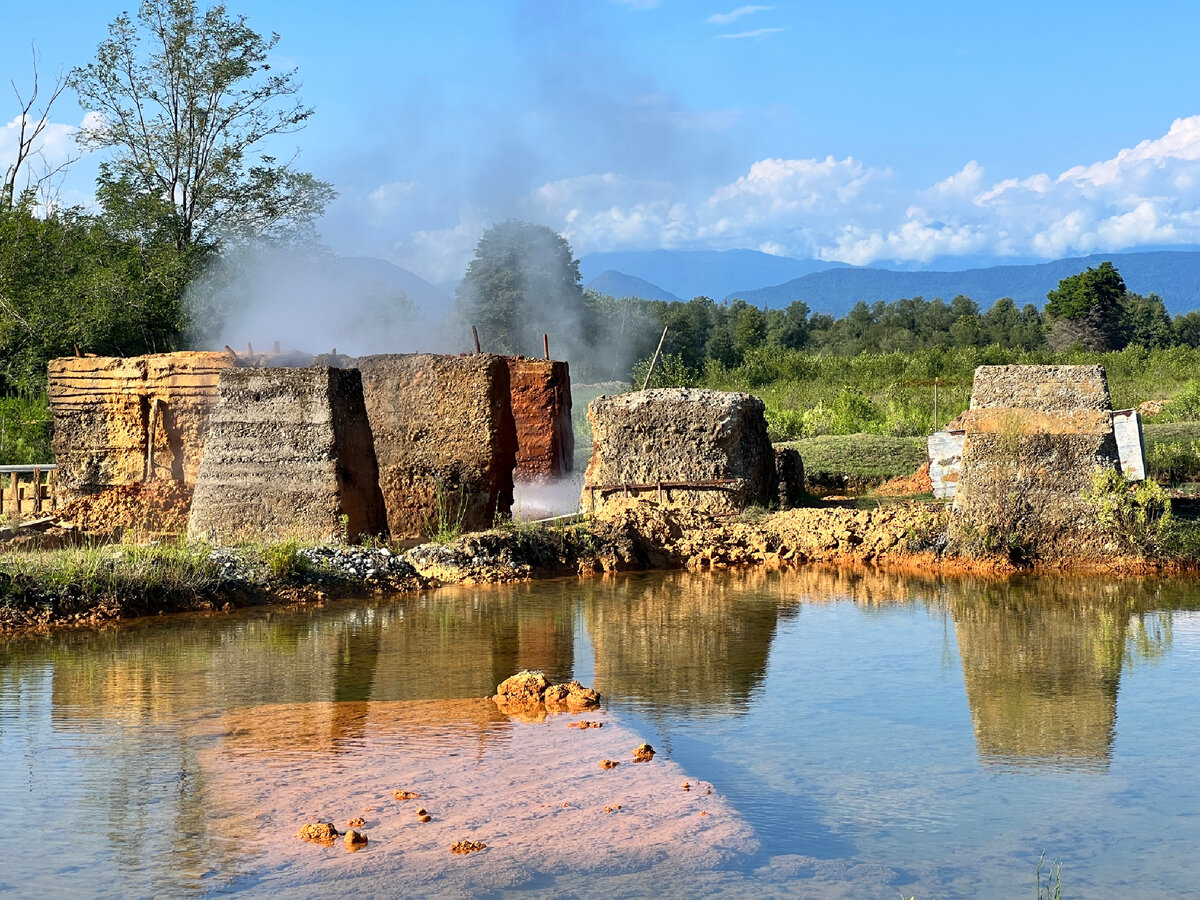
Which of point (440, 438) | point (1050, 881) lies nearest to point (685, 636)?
point (1050, 881)

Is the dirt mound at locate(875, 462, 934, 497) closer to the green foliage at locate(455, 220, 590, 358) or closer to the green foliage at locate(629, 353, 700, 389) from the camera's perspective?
the green foliage at locate(629, 353, 700, 389)

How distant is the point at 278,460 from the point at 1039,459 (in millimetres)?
6249

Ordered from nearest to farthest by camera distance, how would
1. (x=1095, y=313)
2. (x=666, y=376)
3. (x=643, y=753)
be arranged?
(x=643, y=753) < (x=666, y=376) < (x=1095, y=313)

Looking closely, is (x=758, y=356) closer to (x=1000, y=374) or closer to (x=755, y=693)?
(x=1000, y=374)

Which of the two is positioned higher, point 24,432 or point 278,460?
point 24,432

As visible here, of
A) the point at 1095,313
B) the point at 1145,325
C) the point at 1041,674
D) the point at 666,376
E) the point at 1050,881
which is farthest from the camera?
the point at 1145,325

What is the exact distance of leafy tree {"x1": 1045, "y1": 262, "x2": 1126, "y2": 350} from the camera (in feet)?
165

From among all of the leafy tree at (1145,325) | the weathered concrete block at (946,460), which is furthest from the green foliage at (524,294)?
the weathered concrete block at (946,460)

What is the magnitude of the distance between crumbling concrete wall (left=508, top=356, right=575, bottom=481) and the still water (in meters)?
5.60

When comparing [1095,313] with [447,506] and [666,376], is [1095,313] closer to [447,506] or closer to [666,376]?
[666,376]

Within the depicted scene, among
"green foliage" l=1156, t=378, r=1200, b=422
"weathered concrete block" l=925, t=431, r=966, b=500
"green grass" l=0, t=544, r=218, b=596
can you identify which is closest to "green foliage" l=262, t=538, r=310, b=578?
"green grass" l=0, t=544, r=218, b=596

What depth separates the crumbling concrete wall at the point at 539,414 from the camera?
15.3 m

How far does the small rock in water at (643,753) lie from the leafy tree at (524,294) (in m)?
37.7

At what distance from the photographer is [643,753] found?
18.4 ft
